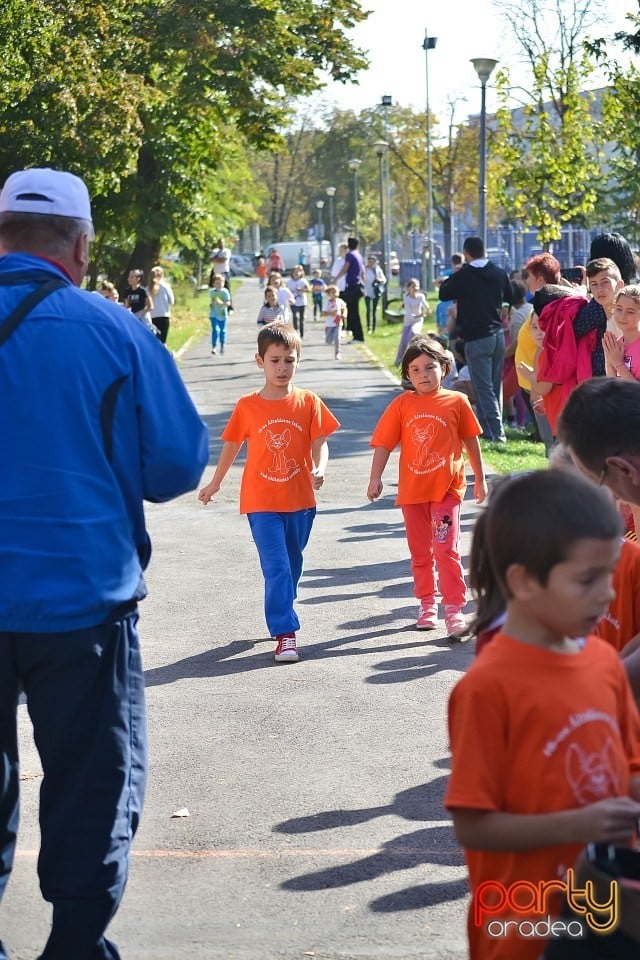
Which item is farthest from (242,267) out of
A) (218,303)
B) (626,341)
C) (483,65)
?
(626,341)

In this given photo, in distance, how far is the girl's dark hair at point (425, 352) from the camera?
7863 millimetres

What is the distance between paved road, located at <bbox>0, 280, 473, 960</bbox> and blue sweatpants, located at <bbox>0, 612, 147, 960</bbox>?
2.20ft

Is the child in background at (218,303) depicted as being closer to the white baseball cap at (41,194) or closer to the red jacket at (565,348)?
the red jacket at (565,348)

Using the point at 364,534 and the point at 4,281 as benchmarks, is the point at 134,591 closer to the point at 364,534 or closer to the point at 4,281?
the point at 4,281

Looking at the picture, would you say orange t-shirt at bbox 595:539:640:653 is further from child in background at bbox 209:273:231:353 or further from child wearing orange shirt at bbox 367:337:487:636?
child in background at bbox 209:273:231:353

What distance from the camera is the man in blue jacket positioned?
333cm

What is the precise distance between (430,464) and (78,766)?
15.6ft

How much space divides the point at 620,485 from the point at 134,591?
1.17m

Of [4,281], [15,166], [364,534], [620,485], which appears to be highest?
[15,166]

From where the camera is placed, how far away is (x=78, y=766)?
3379 mm

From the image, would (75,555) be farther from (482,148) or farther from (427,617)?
(482,148)

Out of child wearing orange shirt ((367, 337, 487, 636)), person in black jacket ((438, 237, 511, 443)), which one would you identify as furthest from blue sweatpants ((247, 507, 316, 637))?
person in black jacket ((438, 237, 511, 443))

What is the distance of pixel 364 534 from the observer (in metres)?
11.2

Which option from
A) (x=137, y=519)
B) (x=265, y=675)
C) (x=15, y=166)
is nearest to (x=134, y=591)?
(x=137, y=519)
